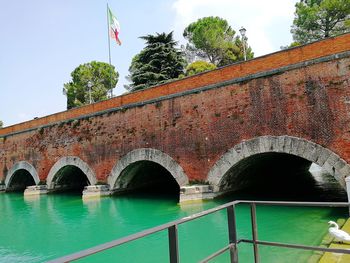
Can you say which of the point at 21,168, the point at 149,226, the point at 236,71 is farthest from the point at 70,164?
the point at 236,71

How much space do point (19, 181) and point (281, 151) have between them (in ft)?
63.7

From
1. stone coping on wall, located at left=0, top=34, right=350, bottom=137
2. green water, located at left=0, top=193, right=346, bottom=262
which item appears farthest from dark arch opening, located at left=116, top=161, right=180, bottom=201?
stone coping on wall, located at left=0, top=34, right=350, bottom=137

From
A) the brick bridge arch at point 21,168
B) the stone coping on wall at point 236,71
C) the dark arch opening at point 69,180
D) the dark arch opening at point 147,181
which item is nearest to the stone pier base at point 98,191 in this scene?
the dark arch opening at point 147,181

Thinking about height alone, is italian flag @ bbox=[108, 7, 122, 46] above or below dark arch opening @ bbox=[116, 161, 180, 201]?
above

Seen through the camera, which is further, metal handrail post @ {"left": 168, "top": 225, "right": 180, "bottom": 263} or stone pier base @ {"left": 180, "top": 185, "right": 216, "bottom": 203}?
stone pier base @ {"left": 180, "top": 185, "right": 216, "bottom": 203}

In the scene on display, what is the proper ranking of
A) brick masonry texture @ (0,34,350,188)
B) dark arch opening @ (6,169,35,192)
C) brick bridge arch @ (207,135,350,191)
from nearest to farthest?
brick bridge arch @ (207,135,350,191), brick masonry texture @ (0,34,350,188), dark arch opening @ (6,169,35,192)

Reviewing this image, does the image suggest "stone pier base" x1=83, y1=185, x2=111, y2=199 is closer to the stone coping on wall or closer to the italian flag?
the stone coping on wall

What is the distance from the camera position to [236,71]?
33.7ft

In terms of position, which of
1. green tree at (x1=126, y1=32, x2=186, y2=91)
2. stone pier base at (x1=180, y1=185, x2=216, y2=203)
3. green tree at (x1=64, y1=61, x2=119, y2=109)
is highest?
green tree at (x1=64, y1=61, x2=119, y2=109)

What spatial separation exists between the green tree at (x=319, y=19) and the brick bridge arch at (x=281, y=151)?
22631mm

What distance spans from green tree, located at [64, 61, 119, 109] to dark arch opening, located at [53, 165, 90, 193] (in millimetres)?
22232

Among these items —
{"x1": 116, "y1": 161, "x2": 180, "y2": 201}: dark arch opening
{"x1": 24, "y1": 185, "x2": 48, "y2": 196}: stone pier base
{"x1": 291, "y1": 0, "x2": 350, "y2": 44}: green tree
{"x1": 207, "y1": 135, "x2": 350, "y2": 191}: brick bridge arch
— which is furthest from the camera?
{"x1": 291, "y1": 0, "x2": 350, "y2": 44}: green tree

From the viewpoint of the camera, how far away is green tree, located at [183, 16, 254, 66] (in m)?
33.2

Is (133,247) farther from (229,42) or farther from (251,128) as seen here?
(229,42)
